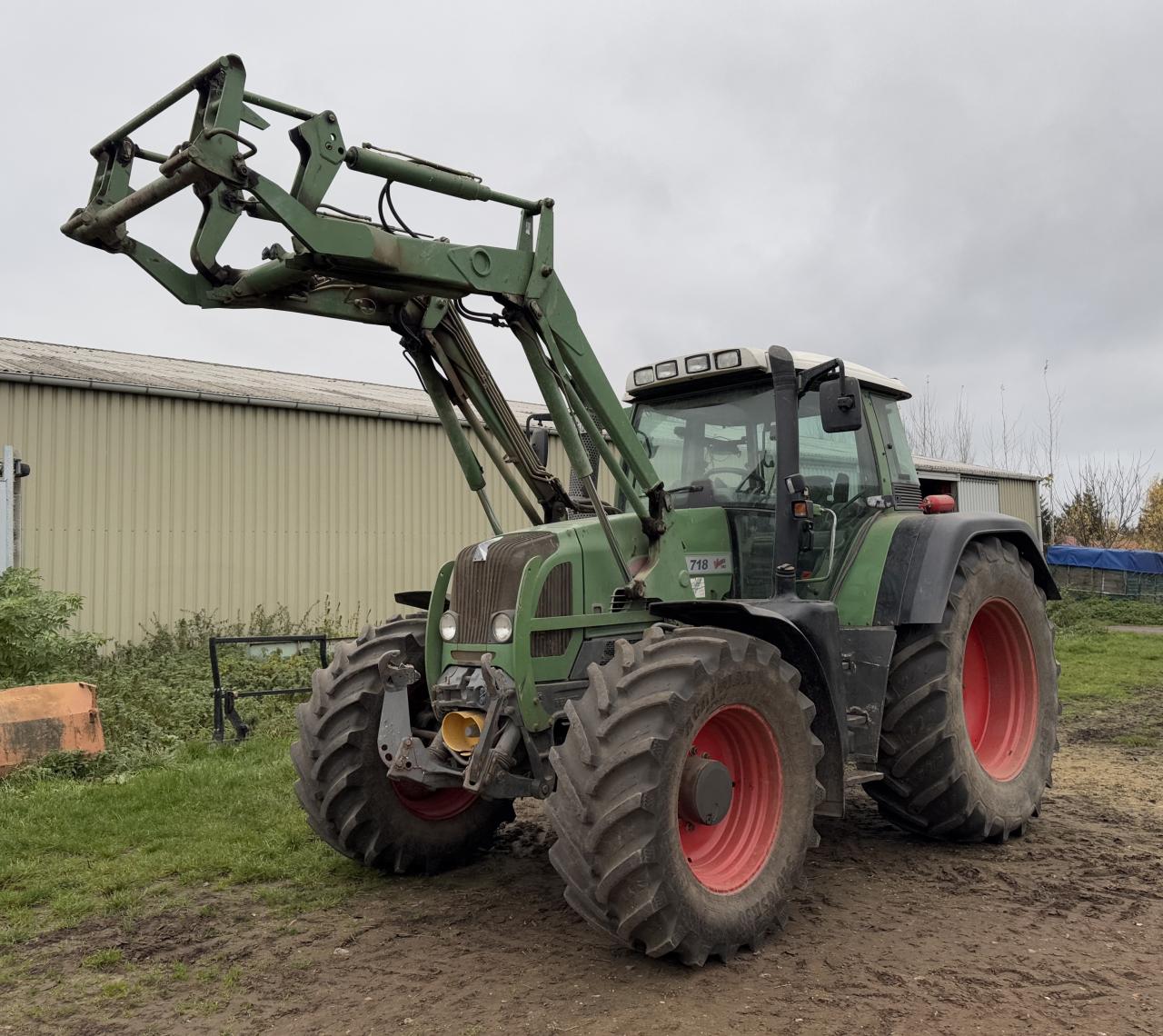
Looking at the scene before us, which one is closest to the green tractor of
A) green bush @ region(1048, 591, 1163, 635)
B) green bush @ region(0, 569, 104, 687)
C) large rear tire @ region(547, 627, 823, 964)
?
large rear tire @ region(547, 627, 823, 964)

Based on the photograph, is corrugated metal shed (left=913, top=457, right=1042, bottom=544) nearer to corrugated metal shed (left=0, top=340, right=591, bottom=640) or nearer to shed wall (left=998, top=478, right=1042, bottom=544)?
shed wall (left=998, top=478, right=1042, bottom=544)

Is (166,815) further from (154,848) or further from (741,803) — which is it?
(741,803)

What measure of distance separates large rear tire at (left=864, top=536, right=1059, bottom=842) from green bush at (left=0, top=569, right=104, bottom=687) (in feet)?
23.5

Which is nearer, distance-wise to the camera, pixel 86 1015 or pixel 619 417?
pixel 86 1015

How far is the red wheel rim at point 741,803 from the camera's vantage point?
4434mm

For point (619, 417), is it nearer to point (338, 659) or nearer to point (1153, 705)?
point (338, 659)

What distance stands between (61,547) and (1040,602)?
Result: 1045 cm

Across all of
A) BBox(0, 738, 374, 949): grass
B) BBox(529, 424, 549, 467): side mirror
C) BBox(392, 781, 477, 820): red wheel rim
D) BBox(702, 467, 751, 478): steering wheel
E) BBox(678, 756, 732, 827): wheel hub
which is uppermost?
BBox(529, 424, 549, 467): side mirror

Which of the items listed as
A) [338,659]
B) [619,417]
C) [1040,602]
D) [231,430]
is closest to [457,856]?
[338,659]

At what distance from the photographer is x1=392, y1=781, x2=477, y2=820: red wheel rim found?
5.30 metres

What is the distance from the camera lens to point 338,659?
532 cm

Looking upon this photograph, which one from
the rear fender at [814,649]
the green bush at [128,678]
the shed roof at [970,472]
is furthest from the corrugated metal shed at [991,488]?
the rear fender at [814,649]

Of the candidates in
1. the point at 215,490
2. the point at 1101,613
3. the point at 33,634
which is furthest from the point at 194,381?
the point at 1101,613

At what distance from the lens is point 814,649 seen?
4.79 meters
